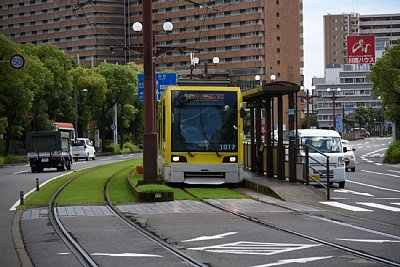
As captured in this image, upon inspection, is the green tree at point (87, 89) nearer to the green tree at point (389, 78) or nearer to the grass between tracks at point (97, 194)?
the green tree at point (389, 78)

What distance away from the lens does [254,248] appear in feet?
38.2

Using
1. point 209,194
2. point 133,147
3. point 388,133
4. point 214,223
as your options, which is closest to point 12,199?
point 209,194

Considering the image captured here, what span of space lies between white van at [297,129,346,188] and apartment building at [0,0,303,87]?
273 ft

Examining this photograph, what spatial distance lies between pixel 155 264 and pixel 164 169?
15537 mm

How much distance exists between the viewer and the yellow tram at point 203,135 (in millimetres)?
25453

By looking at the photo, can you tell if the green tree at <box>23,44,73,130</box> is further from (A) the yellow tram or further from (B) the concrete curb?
(B) the concrete curb

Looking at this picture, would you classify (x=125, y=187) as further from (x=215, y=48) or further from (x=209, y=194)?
(x=215, y=48)

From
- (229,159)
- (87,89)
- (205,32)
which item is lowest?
(229,159)

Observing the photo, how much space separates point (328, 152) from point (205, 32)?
4012 inches

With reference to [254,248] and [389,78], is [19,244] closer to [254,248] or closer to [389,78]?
[254,248]

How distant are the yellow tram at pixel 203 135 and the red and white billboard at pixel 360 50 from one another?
2572cm

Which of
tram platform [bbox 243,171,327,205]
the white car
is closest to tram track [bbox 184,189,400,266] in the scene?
tram platform [bbox 243,171,327,205]

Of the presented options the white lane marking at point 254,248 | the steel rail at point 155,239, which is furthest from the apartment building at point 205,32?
the white lane marking at point 254,248

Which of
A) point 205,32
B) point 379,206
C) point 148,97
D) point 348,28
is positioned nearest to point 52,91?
point 148,97
